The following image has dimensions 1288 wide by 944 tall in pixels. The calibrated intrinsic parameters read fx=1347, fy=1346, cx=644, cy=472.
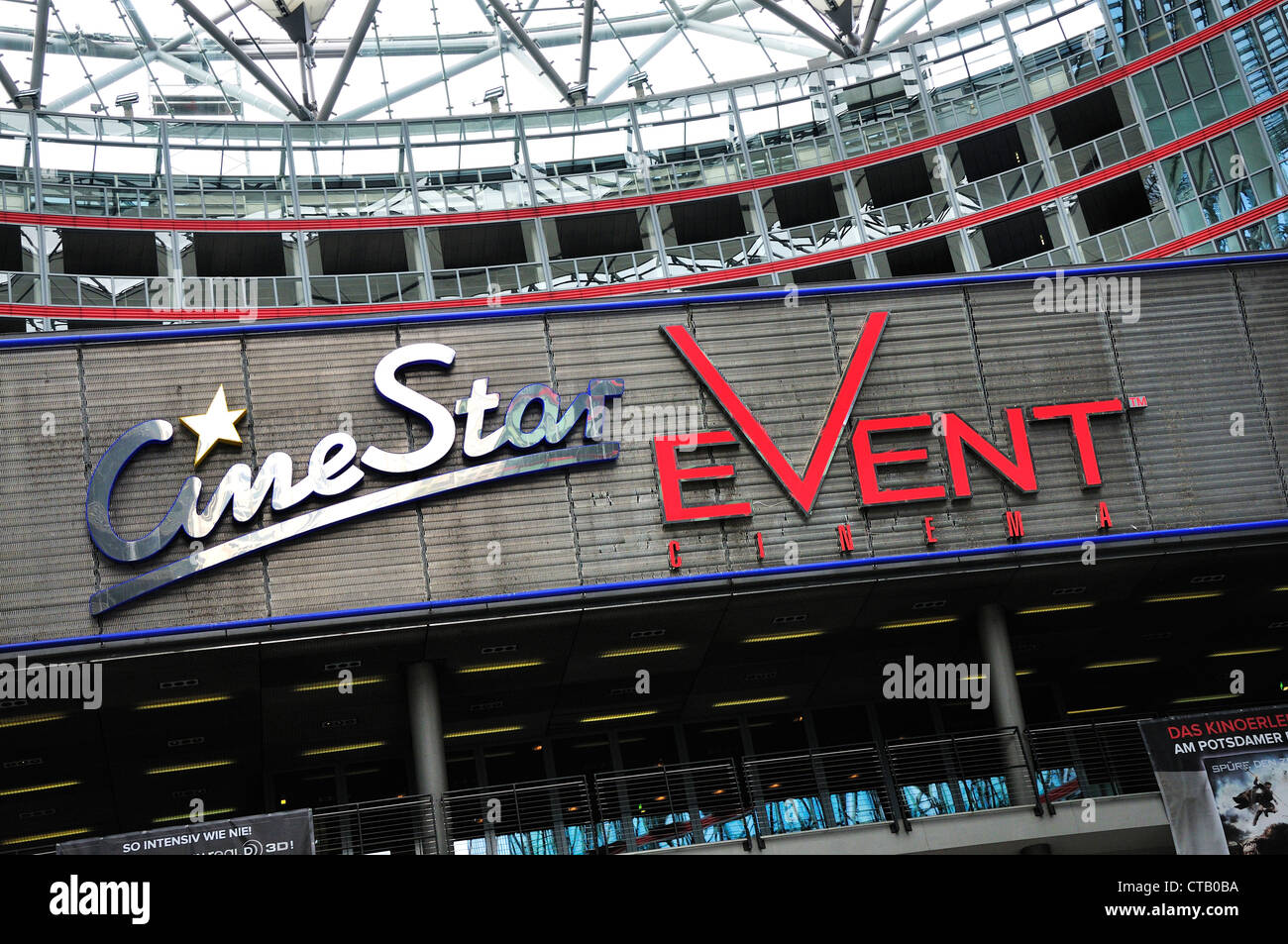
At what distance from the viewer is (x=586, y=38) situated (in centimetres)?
5825

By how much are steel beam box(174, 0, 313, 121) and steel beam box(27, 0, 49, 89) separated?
5.41 m

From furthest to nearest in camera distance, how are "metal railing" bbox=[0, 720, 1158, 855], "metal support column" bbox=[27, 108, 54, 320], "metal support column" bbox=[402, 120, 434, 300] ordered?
"metal support column" bbox=[402, 120, 434, 300], "metal support column" bbox=[27, 108, 54, 320], "metal railing" bbox=[0, 720, 1158, 855]

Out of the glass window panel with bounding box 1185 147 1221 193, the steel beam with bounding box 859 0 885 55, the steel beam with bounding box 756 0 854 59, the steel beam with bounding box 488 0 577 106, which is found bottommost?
the glass window panel with bounding box 1185 147 1221 193

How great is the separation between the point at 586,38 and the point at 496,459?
39279mm

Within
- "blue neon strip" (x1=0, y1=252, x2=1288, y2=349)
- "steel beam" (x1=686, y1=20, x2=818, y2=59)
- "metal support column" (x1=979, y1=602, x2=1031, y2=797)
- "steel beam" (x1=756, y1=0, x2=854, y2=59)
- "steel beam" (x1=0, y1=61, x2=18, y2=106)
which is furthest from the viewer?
"steel beam" (x1=686, y1=20, x2=818, y2=59)

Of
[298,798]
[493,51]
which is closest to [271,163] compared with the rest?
[493,51]

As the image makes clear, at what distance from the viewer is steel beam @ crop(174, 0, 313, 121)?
50.3 meters

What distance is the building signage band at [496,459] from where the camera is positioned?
72.7 ft

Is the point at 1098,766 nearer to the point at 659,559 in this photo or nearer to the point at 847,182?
the point at 659,559

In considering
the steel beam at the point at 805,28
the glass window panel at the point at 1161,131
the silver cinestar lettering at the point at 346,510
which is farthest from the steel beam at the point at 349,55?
the silver cinestar lettering at the point at 346,510

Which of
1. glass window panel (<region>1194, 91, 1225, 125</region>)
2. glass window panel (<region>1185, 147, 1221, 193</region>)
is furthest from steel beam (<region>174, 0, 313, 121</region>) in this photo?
glass window panel (<region>1194, 91, 1225, 125</region>)

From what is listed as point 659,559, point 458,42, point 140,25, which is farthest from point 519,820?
point 140,25

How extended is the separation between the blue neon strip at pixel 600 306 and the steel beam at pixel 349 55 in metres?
31.2

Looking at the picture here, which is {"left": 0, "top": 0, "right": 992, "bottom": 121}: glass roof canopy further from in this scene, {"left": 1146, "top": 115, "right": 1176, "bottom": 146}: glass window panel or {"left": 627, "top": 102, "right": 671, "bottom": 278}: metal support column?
{"left": 1146, "top": 115, "right": 1176, "bottom": 146}: glass window panel
